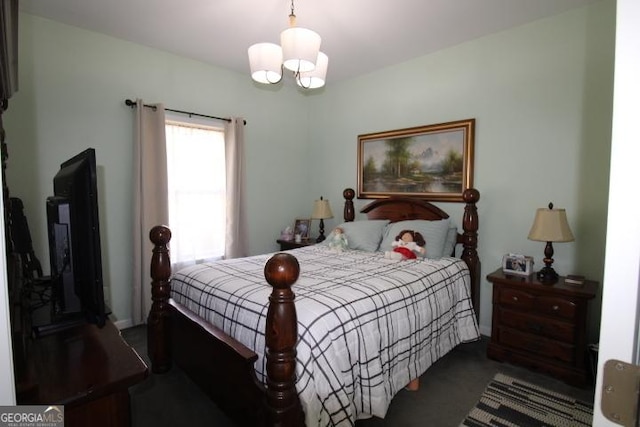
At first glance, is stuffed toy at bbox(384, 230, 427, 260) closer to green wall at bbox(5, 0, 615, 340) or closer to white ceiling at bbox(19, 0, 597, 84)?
green wall at bbox(5, 0, 615, 340)

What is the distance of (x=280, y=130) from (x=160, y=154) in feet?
4.96

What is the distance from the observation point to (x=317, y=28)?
2.70 m

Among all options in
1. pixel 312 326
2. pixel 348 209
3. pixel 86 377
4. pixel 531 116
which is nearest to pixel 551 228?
pixel 531 116

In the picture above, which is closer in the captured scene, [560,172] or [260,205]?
[560,172]

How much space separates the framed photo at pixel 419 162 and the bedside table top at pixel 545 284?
0.85 metres

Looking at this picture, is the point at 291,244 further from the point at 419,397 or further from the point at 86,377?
the point at 86,377

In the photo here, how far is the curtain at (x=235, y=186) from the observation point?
138 inches

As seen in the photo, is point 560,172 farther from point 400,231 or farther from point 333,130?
point 333,130

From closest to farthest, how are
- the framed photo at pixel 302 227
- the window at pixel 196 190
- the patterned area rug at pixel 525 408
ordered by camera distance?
the patterned area rug at pixel 525 408 → the window at pixel 196 190 → the framed photo at pixel 302 227

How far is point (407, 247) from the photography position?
8.98ft

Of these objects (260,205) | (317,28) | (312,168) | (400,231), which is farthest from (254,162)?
(400,231)

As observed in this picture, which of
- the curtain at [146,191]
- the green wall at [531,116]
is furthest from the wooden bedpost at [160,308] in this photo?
the green wall at [531,116]

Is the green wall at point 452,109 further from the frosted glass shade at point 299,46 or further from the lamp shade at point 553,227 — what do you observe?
the frosted glass shade at point 299,46

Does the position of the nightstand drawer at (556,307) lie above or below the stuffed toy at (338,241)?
below
